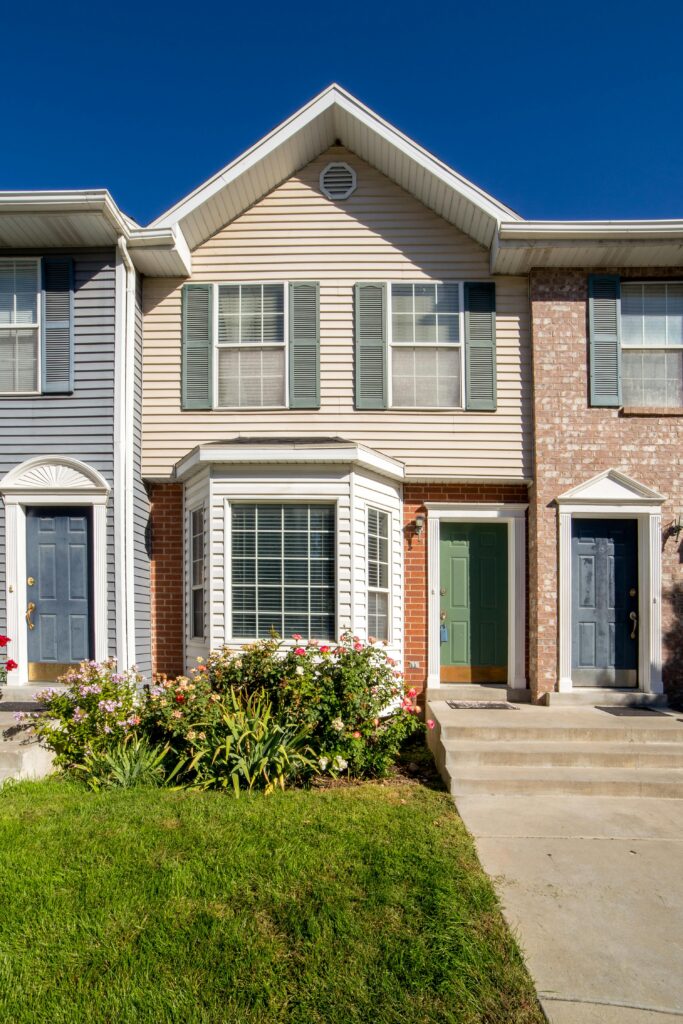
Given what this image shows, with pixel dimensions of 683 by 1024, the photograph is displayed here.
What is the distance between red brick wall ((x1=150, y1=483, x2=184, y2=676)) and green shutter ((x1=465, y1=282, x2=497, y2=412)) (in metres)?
3.74

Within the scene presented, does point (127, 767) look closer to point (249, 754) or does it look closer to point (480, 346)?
point (249, 754)

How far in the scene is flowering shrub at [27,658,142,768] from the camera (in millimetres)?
5957

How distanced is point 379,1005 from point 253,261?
752 cm

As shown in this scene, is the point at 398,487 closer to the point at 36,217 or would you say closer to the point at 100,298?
the point at 100,298

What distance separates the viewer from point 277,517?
285 inches

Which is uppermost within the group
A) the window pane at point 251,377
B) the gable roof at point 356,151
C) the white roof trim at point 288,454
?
the gable roof at point 356,151

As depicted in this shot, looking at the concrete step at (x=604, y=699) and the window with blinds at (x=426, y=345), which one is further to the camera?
the window with blinds at (x=426, y=345)

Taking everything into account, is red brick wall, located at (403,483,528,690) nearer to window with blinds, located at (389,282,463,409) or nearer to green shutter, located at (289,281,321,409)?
window with blinds, located at (389,282,463,409)

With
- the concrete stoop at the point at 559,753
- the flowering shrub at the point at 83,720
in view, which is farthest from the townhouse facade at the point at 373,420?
the flowering shrub at the point at 83,720

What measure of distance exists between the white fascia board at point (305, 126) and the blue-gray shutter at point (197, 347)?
895 millimetres

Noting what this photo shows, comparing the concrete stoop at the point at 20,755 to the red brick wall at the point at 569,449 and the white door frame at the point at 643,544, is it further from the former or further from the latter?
the white door frame at the point at 643,544

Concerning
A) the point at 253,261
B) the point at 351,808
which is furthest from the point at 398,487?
the point at 351,808

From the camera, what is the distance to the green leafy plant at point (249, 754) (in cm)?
548

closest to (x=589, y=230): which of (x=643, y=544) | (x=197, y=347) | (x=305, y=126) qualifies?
(x=305, y=126)
